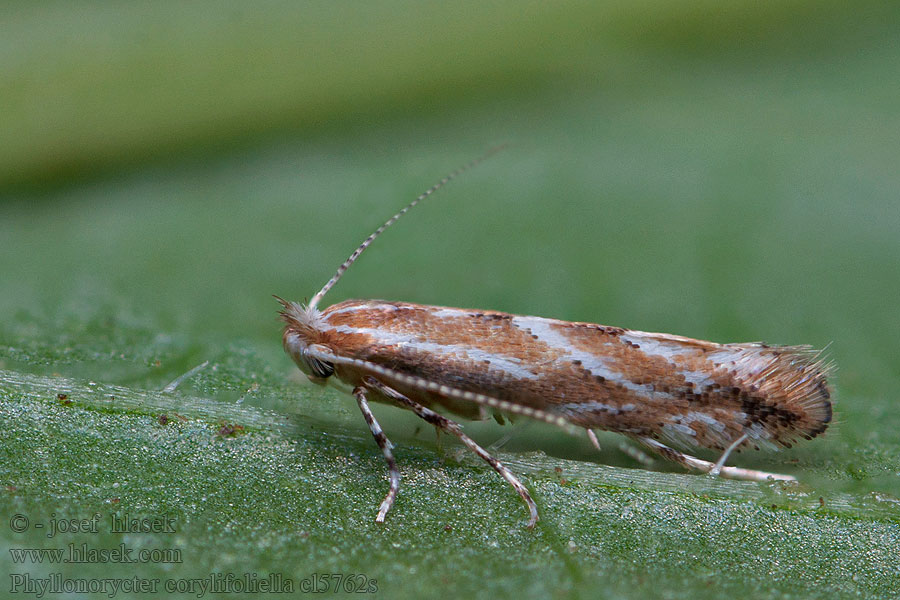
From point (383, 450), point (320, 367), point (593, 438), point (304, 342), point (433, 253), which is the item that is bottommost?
point (383, 450)

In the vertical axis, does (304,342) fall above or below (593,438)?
above

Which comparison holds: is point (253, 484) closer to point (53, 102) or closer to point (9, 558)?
point (9, 558)

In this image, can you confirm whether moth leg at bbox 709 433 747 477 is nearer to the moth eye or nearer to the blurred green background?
the blurred green background

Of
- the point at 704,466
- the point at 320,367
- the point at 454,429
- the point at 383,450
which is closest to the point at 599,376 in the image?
the point at 704,466

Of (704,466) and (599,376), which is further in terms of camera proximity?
(599,376)

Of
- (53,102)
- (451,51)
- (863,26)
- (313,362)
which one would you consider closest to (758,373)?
(313,362)

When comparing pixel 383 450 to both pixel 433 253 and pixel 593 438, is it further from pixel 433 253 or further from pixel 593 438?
pixel 433 253
